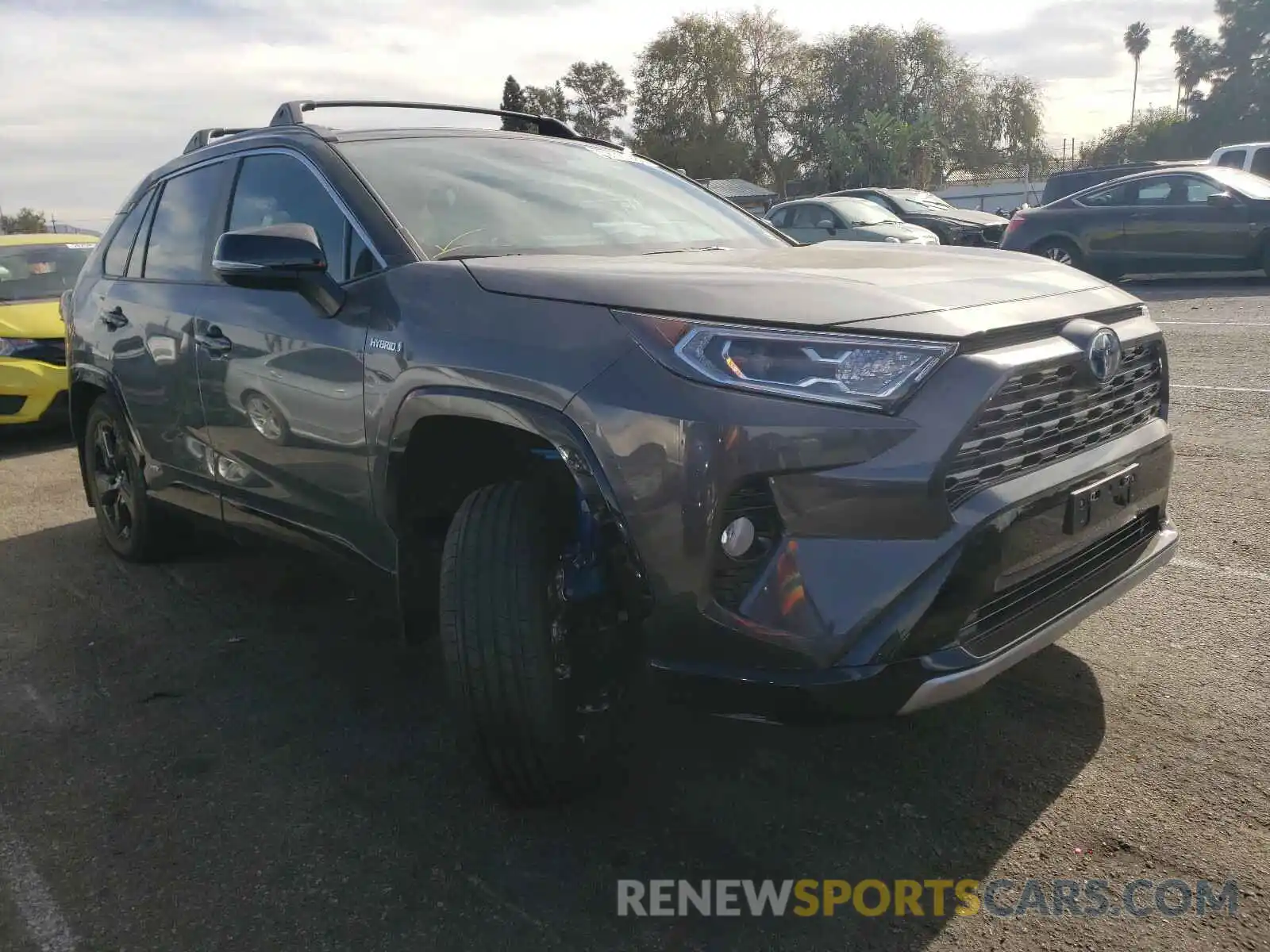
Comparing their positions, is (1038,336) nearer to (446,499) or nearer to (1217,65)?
(446,499)

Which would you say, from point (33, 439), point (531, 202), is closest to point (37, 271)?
point (33, 439)

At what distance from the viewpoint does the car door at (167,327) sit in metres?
3.71

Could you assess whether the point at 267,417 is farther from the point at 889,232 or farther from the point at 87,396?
the point at 889,232

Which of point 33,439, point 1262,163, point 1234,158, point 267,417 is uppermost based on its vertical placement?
point 1234,158

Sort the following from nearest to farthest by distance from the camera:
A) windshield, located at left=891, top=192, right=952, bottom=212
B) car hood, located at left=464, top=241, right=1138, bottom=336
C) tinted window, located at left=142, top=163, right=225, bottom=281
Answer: car hood, located at left=464, top=241, right=1138, bottom=336, tinted window, located at left=142, top=163, right=225, bottom=281, windshield, located at left=891, top=192, right=952, bottom=212

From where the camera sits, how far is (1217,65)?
5706 cm

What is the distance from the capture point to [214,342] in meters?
3.46

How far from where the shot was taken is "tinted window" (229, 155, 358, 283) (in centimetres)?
302

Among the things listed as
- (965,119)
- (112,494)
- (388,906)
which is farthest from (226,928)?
(965,119)

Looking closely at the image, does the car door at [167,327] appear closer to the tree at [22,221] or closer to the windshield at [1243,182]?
the windshield at [1243,182]

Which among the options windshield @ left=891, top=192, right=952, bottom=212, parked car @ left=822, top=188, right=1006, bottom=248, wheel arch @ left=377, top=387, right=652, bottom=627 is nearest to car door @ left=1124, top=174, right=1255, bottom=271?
parked car @ left=822, top=188, right=1006, bottom=248

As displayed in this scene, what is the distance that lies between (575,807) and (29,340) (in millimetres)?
6871

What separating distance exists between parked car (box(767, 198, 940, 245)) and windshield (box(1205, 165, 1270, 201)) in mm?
3377

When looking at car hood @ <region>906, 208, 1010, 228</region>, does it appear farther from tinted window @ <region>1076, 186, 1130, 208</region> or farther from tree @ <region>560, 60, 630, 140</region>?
tree @ <region>560, 60, 630, 140</region>
